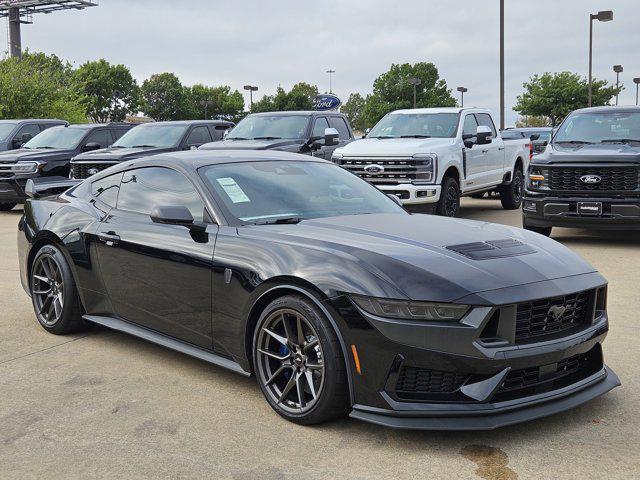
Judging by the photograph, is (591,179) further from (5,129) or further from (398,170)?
(5,129)

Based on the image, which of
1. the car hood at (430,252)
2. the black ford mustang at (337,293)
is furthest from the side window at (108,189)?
the car hood at (430,252)

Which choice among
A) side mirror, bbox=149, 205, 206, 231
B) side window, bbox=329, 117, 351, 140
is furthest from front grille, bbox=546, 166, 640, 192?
side mirror, bbox=149, 205, 206, 231

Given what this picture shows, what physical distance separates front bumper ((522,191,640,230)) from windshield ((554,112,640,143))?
1.21 metres

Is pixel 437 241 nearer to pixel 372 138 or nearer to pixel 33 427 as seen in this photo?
pixel 33 427

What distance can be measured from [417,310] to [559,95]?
204 ft

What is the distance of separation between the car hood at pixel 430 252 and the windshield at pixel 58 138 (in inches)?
516

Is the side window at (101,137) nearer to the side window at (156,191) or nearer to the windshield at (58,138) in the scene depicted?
the windshield at (58,138)

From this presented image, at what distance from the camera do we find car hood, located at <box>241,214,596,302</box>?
3635 millimetres

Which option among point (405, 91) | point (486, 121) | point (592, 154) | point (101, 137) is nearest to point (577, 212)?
point (592, 154)

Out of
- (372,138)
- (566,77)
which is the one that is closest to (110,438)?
(372,138)

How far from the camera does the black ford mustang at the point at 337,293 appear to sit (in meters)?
3.56

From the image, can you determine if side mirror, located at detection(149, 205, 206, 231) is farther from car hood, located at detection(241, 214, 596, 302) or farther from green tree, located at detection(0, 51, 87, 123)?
green tree, located at detection(0, 51, 87, 123)

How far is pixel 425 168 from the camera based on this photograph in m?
11.8

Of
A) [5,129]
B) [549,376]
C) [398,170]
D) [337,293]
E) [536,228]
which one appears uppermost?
[5,129]
